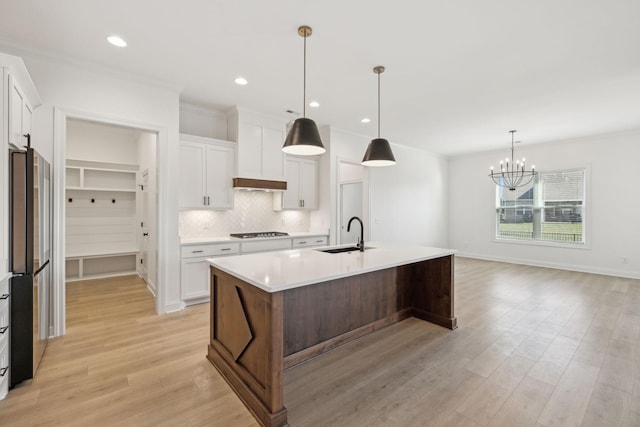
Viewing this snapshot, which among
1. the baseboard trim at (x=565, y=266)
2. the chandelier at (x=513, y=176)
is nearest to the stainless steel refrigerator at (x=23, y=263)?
the chandelier at (x=513, y=176)

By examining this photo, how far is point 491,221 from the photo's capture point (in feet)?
24.6

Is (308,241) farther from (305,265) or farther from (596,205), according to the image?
(596,205)

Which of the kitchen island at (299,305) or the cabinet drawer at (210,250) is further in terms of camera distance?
the cabinet drawer at (210,250)

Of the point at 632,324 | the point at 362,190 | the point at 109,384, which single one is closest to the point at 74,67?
the point at 109,384

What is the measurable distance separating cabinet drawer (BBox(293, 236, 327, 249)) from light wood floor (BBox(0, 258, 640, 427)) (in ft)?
5.65

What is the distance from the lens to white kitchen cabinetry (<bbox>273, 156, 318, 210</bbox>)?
511 cm

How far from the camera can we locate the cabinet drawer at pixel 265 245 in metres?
4.33

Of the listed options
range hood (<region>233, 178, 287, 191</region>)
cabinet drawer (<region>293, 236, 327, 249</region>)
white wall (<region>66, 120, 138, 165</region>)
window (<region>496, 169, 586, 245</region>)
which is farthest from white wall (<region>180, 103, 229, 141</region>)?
window (<region>496, 169, 586, 245</region>)

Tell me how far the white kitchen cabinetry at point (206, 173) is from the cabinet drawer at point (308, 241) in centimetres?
120

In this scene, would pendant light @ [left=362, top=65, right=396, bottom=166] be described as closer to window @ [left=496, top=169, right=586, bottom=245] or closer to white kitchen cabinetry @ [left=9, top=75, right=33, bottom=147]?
white kitchen cabinetry @ [left=9, top=75, right=33, bottom=147]

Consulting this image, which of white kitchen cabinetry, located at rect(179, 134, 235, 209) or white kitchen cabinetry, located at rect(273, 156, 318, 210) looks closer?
white kitchen cabinetry, located at rect(179, 134, 235, 209)

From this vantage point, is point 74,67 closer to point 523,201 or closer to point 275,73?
point 275,73

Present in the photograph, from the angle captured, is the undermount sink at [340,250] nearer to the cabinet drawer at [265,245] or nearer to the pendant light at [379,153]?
the pendant light at [379,153]

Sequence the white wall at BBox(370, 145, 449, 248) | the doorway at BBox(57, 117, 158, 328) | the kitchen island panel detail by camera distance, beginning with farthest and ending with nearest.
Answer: the white wall at BBox(370, 145, 449, 248)
the doorway at BBox(57, 117, 158, 328)
the kitchen island panel detail
